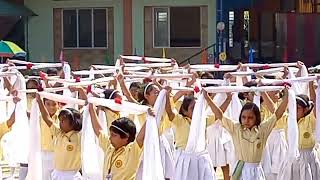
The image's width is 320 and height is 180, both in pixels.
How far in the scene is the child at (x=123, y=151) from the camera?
5.72 m

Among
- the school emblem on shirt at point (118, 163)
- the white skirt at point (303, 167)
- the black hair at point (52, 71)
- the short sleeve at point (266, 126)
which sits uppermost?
the black hair at point (52, 71)

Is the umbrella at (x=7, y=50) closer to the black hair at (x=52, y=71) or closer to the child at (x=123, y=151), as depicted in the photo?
the black hair at (x=52, y=71)

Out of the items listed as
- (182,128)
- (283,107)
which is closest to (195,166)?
(182,128)

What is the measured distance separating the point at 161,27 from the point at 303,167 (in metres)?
16.0

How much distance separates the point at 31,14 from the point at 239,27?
615cm

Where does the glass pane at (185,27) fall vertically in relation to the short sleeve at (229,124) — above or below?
above

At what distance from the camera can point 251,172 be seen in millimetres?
6656

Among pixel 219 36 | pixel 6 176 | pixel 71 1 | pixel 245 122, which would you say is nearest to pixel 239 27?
pixel 219 36

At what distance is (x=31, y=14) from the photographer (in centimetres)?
2281

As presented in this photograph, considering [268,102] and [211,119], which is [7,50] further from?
[268,102]

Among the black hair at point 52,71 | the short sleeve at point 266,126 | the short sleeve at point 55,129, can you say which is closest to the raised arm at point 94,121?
the short sleeve at point 55,129

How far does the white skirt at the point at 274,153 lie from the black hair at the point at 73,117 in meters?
2.23

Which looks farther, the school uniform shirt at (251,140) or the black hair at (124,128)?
the school uniform shirt at (251,140)

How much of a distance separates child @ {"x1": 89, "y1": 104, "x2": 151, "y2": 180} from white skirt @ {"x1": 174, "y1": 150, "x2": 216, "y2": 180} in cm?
140
